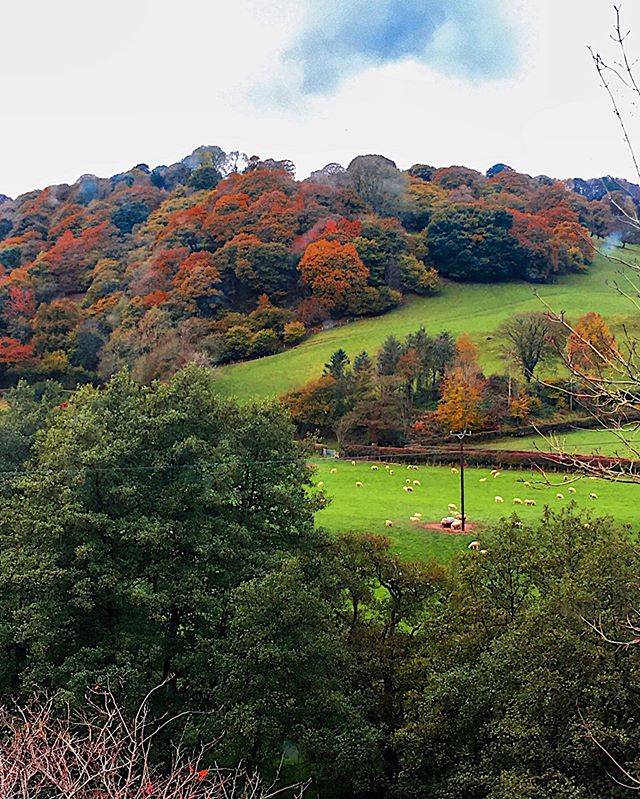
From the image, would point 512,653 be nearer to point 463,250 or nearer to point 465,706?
point 465,706

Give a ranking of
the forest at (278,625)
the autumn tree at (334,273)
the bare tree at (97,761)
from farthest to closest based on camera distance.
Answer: the autumn tree at (334,273) → the forest at (278,625) → the bare tree at (97,761)

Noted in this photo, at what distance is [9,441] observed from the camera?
2705 centimetres

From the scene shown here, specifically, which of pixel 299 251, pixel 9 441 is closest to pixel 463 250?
pixel 299 251

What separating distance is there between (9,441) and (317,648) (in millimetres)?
17846

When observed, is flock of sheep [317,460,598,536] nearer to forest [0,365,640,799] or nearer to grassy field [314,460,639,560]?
grassy field [314,460,639,560]

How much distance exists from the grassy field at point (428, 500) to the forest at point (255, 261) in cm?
1767

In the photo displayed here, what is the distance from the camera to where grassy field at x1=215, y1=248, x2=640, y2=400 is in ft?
161

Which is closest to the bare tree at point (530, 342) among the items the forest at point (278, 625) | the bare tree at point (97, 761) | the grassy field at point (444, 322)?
the grassy field at point (444, 322)

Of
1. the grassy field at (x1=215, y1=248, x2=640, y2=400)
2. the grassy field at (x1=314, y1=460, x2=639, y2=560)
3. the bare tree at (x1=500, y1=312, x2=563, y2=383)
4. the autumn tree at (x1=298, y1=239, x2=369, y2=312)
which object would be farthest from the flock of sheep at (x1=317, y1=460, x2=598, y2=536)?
the autumn tree at (x1=298, y1=239, x2=369, y2=312)

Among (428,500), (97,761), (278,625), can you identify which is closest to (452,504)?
(428,500)

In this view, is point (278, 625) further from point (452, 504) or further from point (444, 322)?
point (444, 322)

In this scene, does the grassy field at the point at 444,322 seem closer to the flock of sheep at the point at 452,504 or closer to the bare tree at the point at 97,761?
the flock of sheep at the point at 452,504

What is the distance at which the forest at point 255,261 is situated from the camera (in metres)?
54.0

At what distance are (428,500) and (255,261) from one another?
32.8 metres
